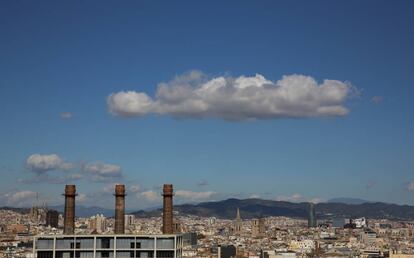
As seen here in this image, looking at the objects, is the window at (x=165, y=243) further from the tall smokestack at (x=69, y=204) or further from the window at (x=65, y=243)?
the tall smokestack at (x=69, y=204)

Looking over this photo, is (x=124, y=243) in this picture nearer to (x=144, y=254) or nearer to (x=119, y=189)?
(x=144, y=254)

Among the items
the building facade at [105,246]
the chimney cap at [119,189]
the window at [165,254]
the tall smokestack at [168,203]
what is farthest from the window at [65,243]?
the tall smokestack at [168,203]

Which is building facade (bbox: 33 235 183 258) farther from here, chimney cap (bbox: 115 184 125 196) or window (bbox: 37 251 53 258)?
chimney cap (bbox: 115 184 125 196)

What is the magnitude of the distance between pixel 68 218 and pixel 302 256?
4874 inches

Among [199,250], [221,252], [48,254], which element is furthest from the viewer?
[199,250]

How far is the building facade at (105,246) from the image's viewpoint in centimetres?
7012

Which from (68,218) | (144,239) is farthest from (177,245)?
(68,218)

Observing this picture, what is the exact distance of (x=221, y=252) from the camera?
186 m

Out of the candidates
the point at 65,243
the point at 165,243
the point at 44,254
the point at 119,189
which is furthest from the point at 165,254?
the point at 119,189

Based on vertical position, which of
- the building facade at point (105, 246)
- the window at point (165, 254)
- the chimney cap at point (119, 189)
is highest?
the chimney cap at point (119, 189)

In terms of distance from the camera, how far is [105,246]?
7044 centimetres

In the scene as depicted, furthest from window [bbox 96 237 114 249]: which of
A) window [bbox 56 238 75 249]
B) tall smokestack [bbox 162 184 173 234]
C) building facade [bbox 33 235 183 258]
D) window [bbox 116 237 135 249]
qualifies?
tall smokestack [bbox 162 184 173 234]

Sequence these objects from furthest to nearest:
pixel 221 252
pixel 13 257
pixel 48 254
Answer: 1. pixel 221 252
2. pixel 13 257
3. pixel 48 254

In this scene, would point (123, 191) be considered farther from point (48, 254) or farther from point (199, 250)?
point (199, 250)
